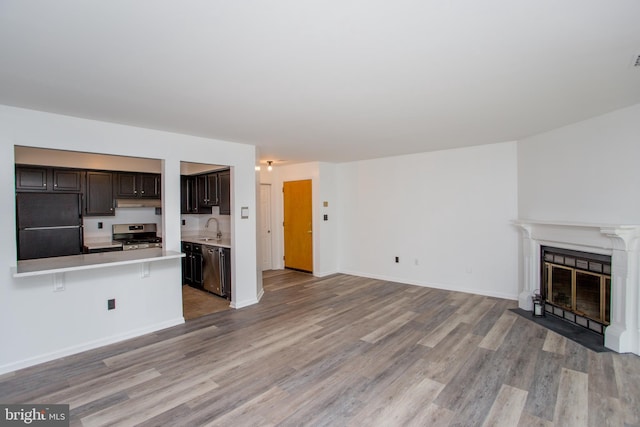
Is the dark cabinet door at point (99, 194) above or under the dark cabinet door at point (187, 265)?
above

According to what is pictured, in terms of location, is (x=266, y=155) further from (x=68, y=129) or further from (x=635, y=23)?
(x=635, y=23)

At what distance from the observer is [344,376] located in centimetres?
271

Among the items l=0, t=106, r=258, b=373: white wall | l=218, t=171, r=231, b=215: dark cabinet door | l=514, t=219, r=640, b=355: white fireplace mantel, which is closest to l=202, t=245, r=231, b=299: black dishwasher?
l=0, t=106, r=258, b=373: white wall

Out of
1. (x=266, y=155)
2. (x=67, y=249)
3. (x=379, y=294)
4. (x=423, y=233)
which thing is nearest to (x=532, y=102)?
(x=423, y=233)

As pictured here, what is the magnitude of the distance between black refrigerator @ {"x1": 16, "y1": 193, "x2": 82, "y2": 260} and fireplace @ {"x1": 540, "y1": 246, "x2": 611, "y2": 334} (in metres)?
6.88

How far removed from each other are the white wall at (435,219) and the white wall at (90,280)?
284 centimetres

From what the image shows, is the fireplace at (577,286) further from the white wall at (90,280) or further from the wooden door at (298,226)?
the white wall at (90,280)

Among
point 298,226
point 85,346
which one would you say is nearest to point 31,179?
point 85,346

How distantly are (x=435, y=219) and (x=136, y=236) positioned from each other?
Answer: 5.50 metres

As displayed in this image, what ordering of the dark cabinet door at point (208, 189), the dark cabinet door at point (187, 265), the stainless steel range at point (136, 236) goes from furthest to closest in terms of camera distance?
the dark cabinet door at point (187, 265) < the dark cabinet door at point (208, 189) < the stainless steel range at point (136, 236)

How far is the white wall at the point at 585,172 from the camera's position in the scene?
3186mm

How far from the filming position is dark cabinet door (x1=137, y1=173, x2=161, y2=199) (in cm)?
550

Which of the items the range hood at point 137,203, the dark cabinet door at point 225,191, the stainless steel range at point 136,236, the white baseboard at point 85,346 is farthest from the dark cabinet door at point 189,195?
the white baseboard at point 85,346
